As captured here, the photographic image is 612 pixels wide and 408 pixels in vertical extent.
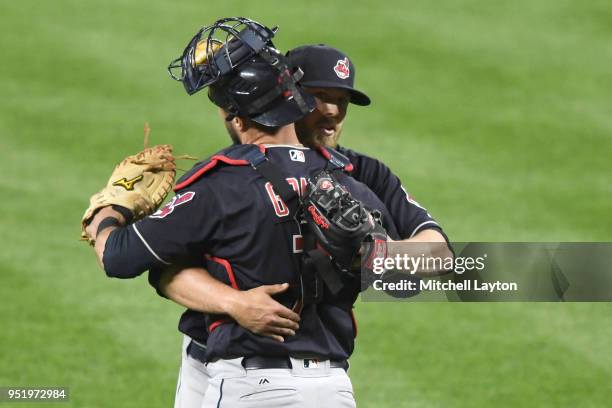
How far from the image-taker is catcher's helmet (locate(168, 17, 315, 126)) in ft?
13.1

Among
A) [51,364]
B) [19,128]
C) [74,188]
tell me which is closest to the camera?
[51,364]

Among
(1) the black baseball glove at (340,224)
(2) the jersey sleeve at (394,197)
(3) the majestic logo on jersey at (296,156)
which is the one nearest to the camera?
(1) the black baseball glove at (340,224)

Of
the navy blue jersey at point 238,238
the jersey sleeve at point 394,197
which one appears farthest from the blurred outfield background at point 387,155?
the navy blue jersey at point 238,238

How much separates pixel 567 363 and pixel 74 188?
414cm

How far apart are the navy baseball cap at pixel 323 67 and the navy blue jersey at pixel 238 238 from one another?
773mm

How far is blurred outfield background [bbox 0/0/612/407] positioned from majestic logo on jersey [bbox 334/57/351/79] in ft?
7.61

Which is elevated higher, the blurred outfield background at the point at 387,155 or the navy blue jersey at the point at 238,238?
the blurred outfield background at the point at 387,155

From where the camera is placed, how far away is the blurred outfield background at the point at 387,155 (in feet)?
22.3

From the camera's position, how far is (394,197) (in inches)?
179

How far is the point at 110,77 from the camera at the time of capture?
10781mm

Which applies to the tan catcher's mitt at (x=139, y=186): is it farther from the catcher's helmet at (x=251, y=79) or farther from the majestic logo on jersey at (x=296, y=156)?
the majestic logo on jersey at (x=296, y=156)

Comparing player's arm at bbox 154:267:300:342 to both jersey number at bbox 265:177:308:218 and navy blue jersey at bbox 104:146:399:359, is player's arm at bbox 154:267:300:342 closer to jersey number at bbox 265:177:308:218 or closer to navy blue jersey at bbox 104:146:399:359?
navy blue jersey at bbox 104:146:399:359

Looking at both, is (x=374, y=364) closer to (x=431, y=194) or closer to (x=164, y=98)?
(x=431, y=194)

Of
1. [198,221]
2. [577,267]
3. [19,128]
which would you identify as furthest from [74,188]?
[198,221]
